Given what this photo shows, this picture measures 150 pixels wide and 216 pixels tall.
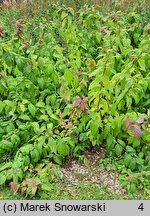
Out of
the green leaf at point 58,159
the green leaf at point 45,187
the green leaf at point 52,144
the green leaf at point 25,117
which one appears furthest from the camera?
the green leaf at point 25,117

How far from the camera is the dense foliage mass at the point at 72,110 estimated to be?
3842 millimetres

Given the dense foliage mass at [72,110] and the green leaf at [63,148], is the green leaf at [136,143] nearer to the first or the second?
the dense foliage mass at [72,110]

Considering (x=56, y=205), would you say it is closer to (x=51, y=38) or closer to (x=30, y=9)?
(x=51, y=38)

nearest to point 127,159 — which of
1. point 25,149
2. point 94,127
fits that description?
point 94,127

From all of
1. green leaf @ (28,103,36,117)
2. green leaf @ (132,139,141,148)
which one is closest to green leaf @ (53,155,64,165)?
green leaf @ (28,103,36,117)

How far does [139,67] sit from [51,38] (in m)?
1.44

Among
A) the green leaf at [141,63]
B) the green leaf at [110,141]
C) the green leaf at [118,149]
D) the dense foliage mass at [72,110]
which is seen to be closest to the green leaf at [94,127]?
the dense foliage mass at [72,110]

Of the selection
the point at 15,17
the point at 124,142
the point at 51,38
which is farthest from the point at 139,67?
the point at 15,17

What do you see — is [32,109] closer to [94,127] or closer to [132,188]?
[94,127]

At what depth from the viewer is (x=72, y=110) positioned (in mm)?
3980

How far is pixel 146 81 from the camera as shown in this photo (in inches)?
167

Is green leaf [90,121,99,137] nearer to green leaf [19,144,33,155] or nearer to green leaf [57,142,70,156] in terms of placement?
green leaf [57,142,70,156]

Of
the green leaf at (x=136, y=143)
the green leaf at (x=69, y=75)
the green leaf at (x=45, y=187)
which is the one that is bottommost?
the green leaf at (x=45, y=187)

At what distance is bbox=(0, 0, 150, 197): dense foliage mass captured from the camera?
384 centimetres
